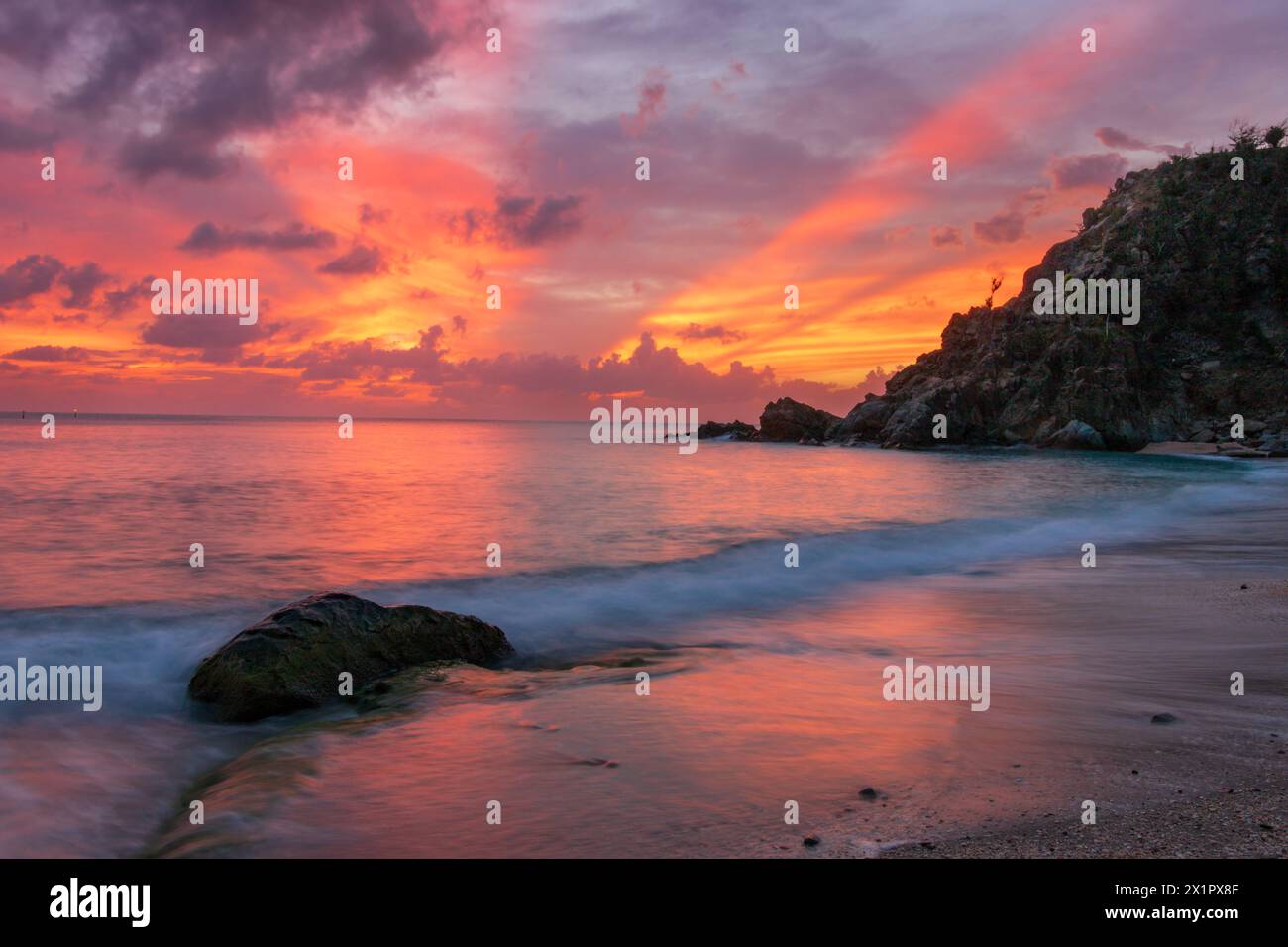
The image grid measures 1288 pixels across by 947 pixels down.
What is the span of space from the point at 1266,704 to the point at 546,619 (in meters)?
8.79

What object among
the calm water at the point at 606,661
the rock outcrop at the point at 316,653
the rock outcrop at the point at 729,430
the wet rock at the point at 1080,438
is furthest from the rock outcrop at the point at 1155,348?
the rock outcrop at the point at 316,653

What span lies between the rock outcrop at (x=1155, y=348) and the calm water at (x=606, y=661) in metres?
53.3

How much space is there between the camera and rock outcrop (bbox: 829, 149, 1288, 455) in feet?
241

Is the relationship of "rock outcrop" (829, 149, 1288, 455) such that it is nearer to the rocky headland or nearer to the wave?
the rocky headland

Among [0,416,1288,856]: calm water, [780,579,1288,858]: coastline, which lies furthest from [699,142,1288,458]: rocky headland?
[780,579,1288,858]: coastline

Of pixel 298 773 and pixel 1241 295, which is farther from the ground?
pixel 1241 295

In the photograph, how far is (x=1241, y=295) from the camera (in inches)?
3204

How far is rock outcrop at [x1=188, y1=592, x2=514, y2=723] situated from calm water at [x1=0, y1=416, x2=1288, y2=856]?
32cm

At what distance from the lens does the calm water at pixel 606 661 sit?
5.13 meters

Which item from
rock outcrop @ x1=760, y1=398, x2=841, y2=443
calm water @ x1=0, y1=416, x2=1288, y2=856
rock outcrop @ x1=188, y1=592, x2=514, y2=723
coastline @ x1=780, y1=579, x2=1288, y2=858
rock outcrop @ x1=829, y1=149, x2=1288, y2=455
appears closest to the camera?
coastline @ x1=780, y1=579, x2=1288, y2=858

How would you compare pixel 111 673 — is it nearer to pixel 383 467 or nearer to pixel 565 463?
pixel 383 467

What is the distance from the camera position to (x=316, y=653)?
26.2ft
